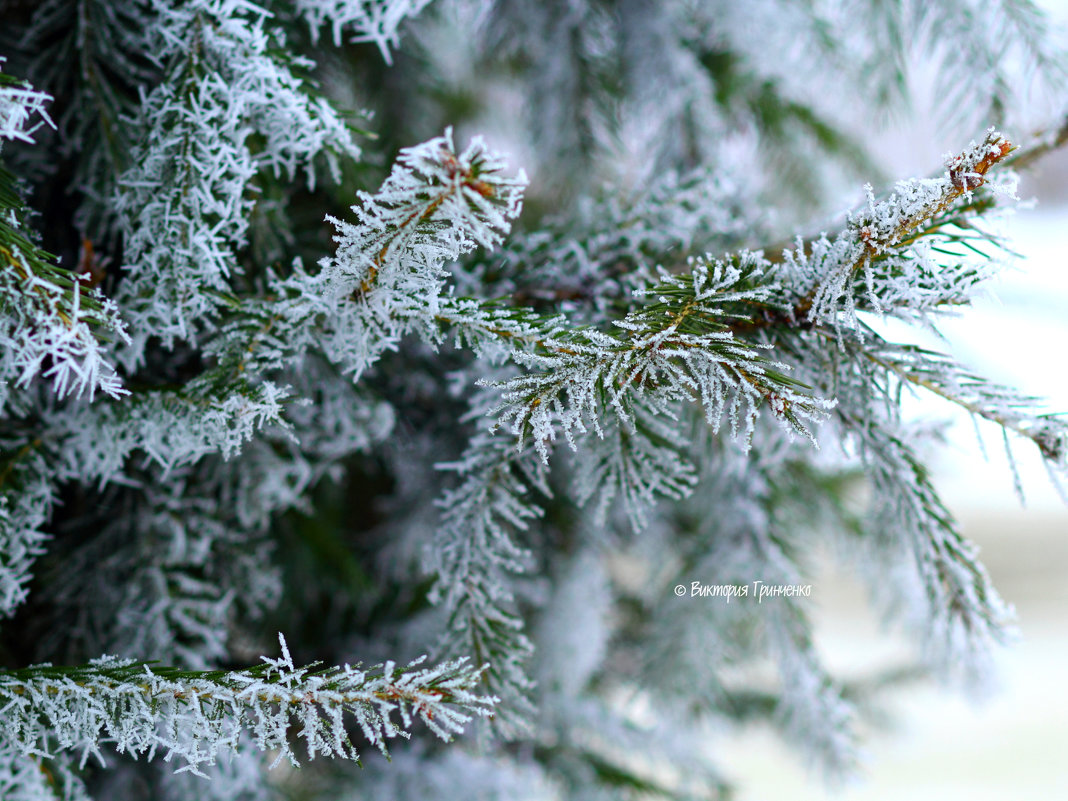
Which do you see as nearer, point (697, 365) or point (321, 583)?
point (697, 365)

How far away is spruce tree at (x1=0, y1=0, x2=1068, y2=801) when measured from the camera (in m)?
0.22

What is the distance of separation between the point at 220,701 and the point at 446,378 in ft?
0.61

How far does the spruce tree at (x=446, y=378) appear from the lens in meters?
0.22

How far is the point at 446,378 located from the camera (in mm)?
367

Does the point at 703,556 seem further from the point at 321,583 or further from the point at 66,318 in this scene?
the point at 66,318

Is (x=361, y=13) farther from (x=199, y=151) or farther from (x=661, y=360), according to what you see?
(x=661, y=360)

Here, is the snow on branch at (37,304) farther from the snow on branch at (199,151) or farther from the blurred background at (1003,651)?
the blurred background at (1003,651)

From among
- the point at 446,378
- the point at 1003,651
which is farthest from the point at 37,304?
the point at 1003,651

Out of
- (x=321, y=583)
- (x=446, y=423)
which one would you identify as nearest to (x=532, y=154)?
(x=446, y=423)

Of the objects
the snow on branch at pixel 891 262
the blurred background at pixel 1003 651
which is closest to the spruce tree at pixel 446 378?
the snow on branch at pixel 891 262

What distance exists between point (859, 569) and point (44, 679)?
1.78ft

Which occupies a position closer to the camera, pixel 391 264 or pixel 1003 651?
pixel 391 264

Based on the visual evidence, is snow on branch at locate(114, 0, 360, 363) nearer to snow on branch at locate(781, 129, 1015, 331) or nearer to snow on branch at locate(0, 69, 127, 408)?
snow on branch at locate(0, 69, 127, 408)

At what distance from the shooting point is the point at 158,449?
0.92 feet
